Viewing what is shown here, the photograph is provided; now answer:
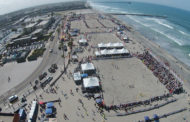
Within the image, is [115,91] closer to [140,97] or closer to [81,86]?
[140,97]

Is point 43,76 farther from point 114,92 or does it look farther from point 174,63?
point 174,63

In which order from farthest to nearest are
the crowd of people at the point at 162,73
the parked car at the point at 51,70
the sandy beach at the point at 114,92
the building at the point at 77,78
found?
the parked car at the point at 51,70
the building at the point at 77,78
the crowd of people at the point at 162,73
the sandy beach at the point at 114,92

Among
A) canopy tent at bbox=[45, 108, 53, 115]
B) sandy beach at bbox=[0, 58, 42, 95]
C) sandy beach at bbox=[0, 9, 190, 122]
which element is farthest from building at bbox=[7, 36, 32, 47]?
canopy tent at bbox=[45, 108, 53, 115]

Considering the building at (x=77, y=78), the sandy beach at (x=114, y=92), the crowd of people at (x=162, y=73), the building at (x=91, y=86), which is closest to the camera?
the sandy beach at (x=114, y=92)

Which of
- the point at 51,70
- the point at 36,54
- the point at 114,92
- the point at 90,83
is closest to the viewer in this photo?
the point at 114,92

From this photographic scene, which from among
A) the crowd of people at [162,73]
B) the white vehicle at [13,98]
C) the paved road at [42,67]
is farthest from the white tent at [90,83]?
the crowd of people at [162,73]

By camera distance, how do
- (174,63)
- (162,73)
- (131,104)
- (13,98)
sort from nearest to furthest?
(131,104) → (13,98) → (162,73) → (174,63)

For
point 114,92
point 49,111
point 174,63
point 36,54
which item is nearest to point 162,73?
point 174,63

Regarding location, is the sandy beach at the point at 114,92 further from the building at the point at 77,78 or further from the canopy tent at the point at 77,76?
the canopy tent at the point at 77,76
